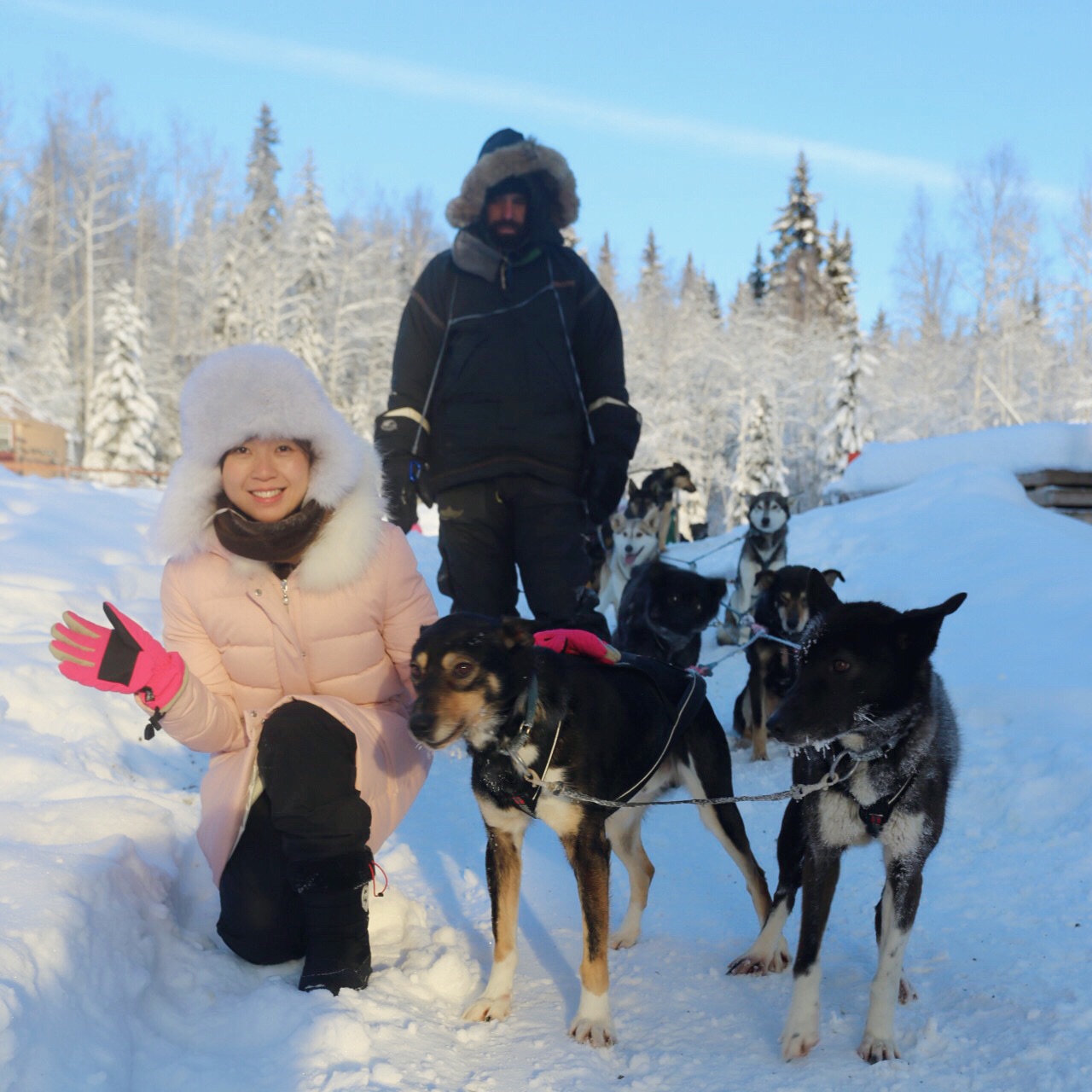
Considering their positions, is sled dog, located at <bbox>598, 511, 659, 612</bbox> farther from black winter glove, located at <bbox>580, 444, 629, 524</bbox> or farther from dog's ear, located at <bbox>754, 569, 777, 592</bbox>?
black winter glove, located at <bbox>580, 444, 629, 524</bbox>

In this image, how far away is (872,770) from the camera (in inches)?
99.0

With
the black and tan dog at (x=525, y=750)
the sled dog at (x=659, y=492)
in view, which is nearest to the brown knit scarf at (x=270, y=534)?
Result: the black and tan dog at (x=525, y=750)

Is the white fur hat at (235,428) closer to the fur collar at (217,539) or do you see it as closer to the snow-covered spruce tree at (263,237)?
the fur collar at (217,539)

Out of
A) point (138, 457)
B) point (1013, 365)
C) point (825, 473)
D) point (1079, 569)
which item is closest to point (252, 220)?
point (138, 457)

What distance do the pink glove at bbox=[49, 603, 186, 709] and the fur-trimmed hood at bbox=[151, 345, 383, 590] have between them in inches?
17.1

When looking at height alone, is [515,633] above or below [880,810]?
above

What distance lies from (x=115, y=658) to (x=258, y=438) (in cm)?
77

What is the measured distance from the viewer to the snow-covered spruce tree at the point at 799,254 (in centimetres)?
4983

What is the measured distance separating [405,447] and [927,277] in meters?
35.6

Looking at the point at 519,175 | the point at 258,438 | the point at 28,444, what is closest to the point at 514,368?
the point at 519,175

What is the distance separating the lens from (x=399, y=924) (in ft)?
10.2

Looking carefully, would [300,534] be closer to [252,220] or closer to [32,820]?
[32,820]

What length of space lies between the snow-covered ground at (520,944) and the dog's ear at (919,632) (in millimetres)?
983

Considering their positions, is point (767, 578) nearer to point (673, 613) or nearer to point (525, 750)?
point (673, 613)
